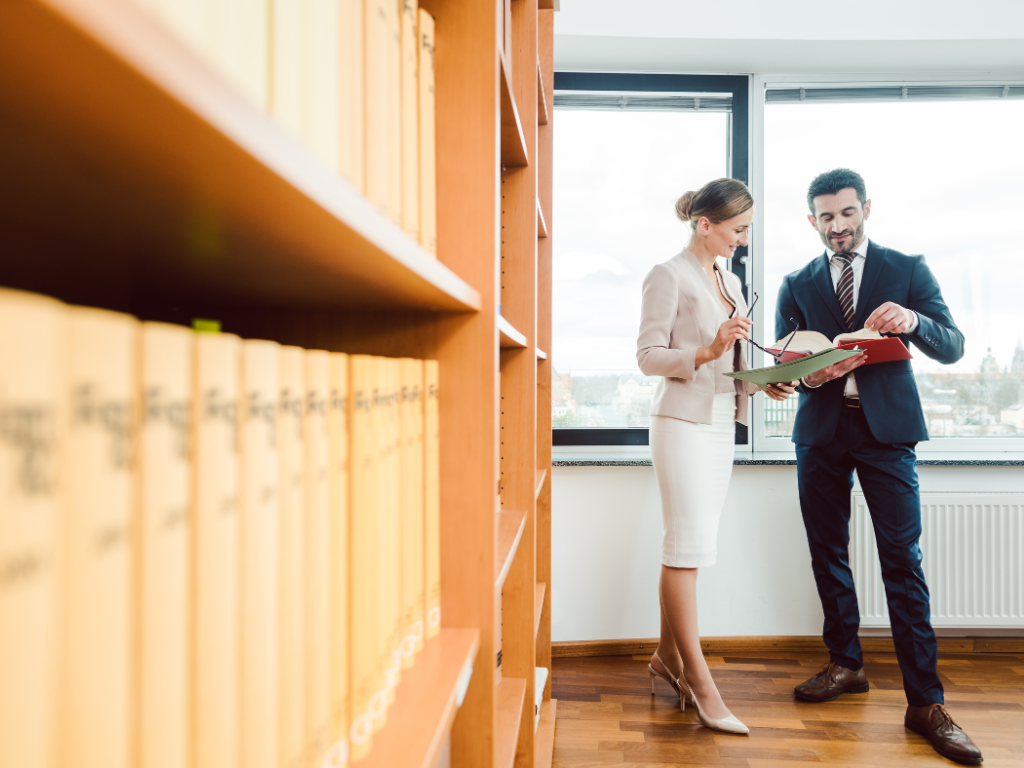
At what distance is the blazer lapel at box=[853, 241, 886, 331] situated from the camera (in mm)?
1871

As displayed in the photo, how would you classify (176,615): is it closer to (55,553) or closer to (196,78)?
(55,553)

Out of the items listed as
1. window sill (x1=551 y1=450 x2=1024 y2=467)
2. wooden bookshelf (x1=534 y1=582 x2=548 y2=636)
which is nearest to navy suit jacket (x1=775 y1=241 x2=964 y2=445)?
window sill (x1=551 y1=450 x2=1024 y2=467)

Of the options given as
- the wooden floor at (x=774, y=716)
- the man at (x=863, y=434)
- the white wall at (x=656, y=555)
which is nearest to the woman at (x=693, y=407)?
the wooden floor at (x=774, y=716)

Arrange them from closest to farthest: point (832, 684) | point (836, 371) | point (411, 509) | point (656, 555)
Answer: point (411, 509) < point (836, 371) < point (832, 684) < point (656, 555)

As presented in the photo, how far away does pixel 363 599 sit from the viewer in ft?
1.45

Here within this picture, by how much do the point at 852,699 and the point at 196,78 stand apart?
Result: 8.02 ft

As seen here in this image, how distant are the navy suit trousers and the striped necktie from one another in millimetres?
317

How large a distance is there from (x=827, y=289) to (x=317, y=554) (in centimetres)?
202

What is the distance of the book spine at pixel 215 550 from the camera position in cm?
26

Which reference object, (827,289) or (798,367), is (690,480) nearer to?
(798,367)

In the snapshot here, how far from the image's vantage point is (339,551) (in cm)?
41

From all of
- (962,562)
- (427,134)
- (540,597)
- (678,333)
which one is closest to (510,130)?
(427,134)

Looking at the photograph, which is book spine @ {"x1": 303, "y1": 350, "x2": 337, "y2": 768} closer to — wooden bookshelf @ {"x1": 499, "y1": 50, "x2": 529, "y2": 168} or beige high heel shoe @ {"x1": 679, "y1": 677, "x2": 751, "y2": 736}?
wooden bookshelf @ {"x1": 499, "y1": 50, "x2": 529, "y2": 168}

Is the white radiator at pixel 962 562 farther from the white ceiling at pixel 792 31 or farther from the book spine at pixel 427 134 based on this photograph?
the book spine at pixel 427 134
